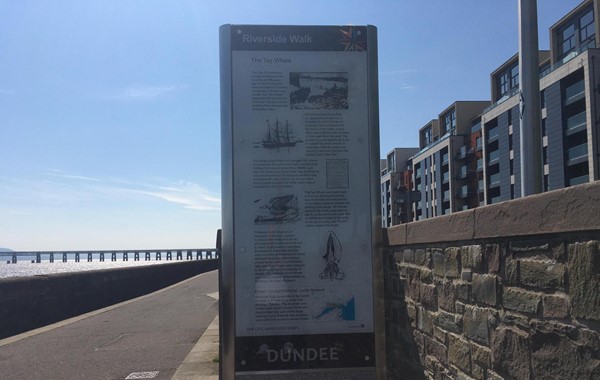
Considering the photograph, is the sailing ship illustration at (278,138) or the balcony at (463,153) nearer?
the sailing ship illustration at (278,138)

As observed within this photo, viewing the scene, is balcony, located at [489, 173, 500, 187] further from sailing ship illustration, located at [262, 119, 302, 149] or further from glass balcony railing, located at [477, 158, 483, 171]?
sailing ship illustration, located at [262, 119, 302, 149]

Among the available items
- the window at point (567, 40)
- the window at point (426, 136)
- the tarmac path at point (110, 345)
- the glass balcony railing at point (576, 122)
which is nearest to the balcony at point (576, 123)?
the glass balcony railing at point (576, 122)

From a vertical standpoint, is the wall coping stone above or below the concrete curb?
above

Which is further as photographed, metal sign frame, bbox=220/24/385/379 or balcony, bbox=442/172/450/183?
balcony, bbox=442/172/450/183

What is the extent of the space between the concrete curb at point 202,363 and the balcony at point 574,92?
164 ft

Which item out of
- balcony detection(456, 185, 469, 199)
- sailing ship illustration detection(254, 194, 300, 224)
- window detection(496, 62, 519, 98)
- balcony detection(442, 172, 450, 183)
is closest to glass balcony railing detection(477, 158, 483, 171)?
balcony detection(456, 185, 469, 199)

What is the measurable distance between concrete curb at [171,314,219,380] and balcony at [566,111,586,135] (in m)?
50.0

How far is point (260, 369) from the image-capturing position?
15.6ft

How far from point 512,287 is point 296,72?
8.40ft

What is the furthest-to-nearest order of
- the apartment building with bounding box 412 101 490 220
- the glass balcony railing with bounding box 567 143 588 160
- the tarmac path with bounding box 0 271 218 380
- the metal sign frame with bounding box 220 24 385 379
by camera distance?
the apartment building with bounding box 412 101 490 220 → the glass balcony railing with bounding box 567 143 588 160 → the tarmac path with bounding box 0 271 218 380 → the metal sign frame with bounding box 220 24 385 379

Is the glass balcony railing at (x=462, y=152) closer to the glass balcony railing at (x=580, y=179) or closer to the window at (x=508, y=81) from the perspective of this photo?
the window at (x=508, y=81)

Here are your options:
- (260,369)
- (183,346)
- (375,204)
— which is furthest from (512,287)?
(183,346)

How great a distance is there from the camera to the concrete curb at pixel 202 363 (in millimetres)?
7471

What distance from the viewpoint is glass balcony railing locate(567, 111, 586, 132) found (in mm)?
52188
